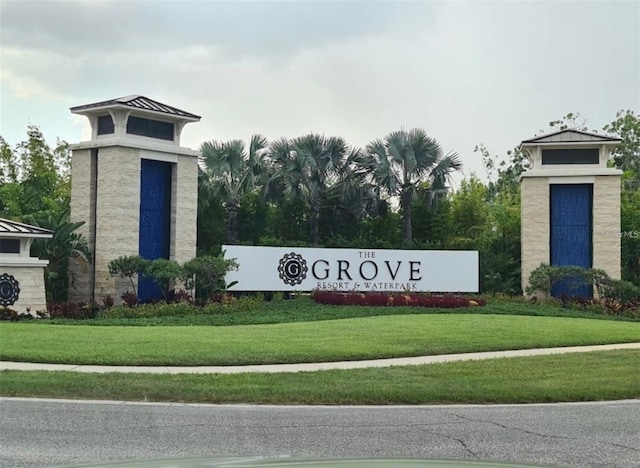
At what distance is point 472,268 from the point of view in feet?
112

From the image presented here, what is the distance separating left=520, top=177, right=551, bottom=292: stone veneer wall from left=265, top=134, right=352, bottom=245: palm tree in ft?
35.7

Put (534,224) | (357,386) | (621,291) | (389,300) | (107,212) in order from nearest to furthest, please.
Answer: (357,386)
(107,212)
(389,300)
(621,291)
(534,224)

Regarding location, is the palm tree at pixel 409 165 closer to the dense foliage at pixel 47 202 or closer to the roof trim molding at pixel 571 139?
the roof trim molding at pixel 571 139

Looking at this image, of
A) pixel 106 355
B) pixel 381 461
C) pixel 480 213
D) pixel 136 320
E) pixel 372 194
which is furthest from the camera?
pixel 480 213

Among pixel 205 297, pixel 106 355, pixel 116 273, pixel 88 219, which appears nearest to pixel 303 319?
pixel 205 297

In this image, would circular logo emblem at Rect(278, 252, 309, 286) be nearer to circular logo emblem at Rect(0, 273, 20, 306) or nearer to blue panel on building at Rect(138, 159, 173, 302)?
blue panel on building at Rect(138, 159, 173, 302)

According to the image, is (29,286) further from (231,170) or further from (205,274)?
(231,170)

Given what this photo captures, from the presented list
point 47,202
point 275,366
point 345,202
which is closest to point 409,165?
point 345,202

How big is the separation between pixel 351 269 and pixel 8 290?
41.6 ft

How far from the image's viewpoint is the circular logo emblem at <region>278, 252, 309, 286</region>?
32.2m

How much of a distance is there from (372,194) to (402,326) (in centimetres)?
2127

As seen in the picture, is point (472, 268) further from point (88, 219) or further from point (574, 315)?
point (88, 219)

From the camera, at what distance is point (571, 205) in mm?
34594

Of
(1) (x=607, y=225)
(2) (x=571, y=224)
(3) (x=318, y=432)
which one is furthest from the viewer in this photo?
(2) (x=571, y=224)
